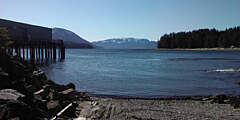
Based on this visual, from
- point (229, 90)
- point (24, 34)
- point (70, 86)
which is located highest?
point (24, 34)

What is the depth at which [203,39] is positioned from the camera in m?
171

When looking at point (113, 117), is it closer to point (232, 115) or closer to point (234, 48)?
point (232, 115)

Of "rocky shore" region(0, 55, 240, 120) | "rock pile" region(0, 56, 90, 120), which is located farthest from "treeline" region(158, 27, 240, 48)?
"rock pile" region(0, 56, 90, 120)

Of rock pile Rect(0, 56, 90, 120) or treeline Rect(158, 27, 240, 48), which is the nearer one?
rock pile Rect(0, 56, 90, 120)

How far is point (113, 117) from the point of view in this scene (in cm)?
842

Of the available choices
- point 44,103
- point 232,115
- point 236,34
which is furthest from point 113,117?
point 236,34

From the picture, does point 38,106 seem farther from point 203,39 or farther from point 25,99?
point 203,39

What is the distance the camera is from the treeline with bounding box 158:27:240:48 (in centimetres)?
15338

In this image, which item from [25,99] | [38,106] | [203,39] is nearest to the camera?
[25,99]

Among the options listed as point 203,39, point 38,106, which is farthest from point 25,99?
point 203,39

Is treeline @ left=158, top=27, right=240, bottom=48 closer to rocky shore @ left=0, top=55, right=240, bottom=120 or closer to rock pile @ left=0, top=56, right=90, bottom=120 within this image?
rocky shore @ left=0, top=55, right=240, bottom=120

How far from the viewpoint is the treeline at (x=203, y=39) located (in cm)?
15338

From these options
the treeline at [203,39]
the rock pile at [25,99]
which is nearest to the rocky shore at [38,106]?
the rock pile at [25,99]

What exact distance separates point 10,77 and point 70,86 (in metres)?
4.93
